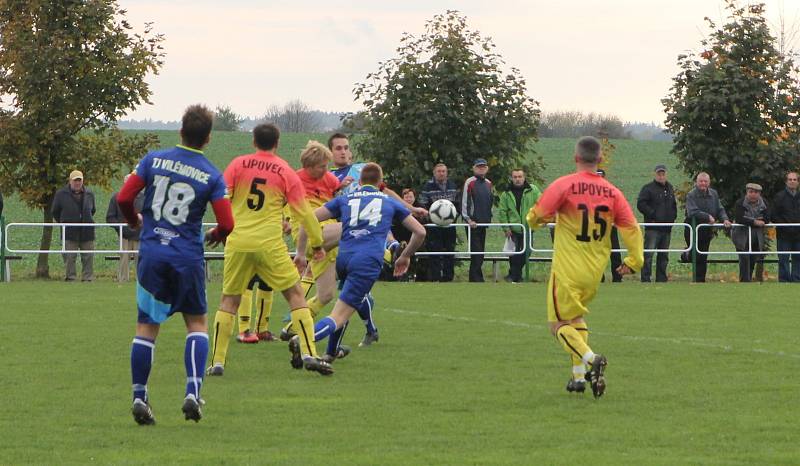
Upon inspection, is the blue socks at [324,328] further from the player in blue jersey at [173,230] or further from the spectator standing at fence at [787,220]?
the spectator standing at fence at [787,220]

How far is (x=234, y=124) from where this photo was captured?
314 ft

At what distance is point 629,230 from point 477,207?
46.9 feet

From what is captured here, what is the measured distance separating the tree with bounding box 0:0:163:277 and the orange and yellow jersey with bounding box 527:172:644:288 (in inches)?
686

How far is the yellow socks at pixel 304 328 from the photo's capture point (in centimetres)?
1070

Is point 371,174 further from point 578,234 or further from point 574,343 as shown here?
point 574,343

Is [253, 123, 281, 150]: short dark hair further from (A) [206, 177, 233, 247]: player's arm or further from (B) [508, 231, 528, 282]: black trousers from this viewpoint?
(B) [508, 231, 528, 282]: black trousers

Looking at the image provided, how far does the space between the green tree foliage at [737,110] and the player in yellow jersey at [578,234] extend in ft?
56.9

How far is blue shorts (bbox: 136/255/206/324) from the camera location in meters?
8.35

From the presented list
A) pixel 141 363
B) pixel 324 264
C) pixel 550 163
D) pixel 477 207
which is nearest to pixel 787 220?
pixel 477 207

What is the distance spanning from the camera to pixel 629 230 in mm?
9922

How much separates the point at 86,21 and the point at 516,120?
821cm

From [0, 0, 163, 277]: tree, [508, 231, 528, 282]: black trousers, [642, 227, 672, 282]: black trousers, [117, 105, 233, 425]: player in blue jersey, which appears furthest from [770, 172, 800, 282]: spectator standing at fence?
[117, 105, 233, 425]: player in blue jersey

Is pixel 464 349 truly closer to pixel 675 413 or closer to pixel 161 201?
pixel 675 413

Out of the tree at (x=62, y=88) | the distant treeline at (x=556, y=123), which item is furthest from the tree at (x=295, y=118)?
the tree at (x=62, y=88)
